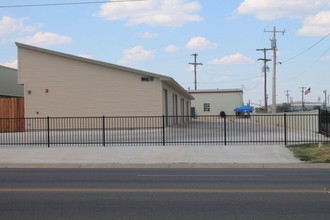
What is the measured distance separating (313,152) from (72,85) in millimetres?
19547

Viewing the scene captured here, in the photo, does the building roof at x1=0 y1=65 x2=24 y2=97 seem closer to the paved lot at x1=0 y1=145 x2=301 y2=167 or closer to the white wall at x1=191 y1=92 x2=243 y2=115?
the paved lot at x1=0 y1=145 x2=301 y2=167

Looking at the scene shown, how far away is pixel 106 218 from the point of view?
775 centimetres

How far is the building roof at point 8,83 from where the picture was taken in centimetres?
4522

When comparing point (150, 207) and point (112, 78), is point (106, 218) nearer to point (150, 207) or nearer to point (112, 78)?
point (150, 207)

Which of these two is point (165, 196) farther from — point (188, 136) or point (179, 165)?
point (188, 136)

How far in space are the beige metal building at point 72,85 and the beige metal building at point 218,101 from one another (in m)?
A: 57.2

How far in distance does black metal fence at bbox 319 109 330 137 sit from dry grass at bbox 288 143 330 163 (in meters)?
3.11

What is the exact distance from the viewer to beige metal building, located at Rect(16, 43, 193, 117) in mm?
34031

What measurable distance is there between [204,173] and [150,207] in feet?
20.5

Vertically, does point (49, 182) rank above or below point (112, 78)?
below

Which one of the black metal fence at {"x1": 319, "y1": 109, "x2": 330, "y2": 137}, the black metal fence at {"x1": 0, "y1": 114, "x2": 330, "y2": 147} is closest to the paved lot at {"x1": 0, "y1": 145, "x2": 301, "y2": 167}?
the black metal fence at {"x1": 0, "y1": 114, "x2": 330, "y2": 147}

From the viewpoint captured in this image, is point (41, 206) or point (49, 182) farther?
point (49, 182)

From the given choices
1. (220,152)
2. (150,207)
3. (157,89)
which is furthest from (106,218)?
(157,89)

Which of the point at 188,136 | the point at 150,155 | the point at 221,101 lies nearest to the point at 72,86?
the point at 188,136
